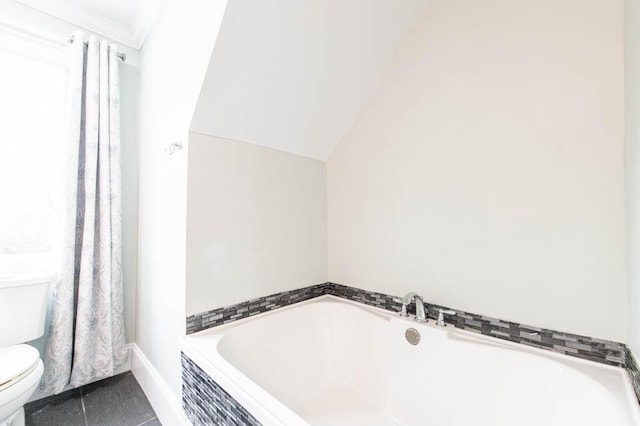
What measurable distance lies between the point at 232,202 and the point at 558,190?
1.40m

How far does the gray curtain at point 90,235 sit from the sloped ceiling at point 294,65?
999 mm

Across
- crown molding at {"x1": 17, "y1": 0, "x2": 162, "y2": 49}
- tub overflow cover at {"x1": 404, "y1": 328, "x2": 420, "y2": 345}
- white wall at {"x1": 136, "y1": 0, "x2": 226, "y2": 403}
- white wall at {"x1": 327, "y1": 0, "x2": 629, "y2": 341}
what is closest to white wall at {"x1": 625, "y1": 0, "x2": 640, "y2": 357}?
white wall at {"x1": 327, "y1": 0, "x2": 629, "y2": 341}

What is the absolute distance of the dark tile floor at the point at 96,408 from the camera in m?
1.46

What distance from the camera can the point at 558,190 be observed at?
101cm

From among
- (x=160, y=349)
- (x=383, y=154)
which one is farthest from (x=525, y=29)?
(x=160, y=349)

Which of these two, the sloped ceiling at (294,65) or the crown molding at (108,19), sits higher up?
the crown molding at (108,19)

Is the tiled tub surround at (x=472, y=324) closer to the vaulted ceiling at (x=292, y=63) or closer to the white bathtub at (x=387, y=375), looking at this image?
the white bathtub at (x=387, y=375)

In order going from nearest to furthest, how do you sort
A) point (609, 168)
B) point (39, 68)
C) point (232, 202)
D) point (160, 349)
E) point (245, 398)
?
point (245, 398) < point (609, 168) < point (232, 202) < point (160, 349) < point (39, 68)

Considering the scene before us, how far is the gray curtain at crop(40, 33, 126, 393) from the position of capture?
1604 millimetres

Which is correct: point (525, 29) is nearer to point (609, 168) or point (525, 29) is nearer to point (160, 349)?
point (609, 168)

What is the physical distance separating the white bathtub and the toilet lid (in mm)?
763

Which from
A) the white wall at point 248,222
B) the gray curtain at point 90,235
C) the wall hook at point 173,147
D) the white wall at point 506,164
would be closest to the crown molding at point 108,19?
the gray curtain at point 90,235

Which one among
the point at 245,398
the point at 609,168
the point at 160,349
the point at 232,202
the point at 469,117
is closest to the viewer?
the point at 245,398

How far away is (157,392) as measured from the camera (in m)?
1.50
